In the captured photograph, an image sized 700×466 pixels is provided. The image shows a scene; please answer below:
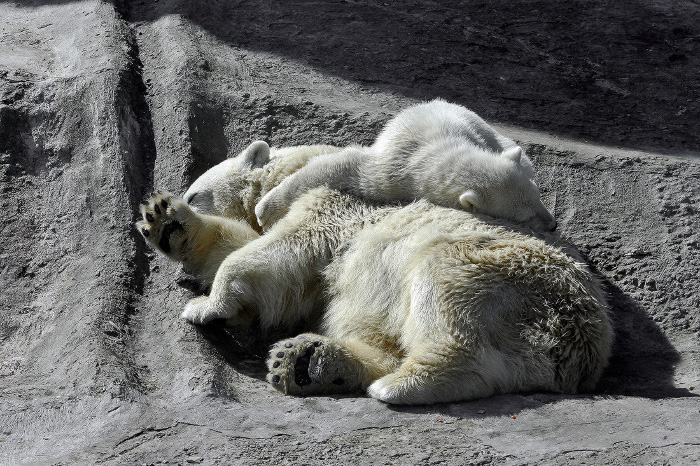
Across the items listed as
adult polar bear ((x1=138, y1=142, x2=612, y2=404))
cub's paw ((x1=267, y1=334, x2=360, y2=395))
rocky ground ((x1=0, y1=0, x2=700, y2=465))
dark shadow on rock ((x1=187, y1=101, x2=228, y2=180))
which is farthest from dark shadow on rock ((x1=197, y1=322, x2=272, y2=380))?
dark shadow on rock ((x1=187, y1=101, x2=228, y2=180))

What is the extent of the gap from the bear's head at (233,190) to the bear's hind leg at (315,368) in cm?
144

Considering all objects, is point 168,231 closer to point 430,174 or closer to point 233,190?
point 233,190

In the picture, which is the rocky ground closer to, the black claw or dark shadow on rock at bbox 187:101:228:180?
dark shadow on rock at bbox 187:101:228:180

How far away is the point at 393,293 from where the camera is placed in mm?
4449

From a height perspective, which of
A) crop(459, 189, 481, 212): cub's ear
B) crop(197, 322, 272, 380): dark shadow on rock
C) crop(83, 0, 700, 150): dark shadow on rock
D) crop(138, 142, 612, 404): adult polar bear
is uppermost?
crop(83, 0, 700, 150): dark shadow on rock

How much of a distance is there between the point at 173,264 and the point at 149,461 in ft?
6.77

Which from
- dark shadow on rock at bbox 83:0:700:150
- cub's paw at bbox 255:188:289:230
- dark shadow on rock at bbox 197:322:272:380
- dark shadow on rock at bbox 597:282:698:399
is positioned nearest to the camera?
dark shadow on rock at bbox 597:282:698:399

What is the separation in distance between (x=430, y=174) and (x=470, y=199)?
0.30m

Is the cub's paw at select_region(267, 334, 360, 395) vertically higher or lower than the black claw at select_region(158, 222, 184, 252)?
lower

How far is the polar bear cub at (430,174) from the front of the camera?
4.67m

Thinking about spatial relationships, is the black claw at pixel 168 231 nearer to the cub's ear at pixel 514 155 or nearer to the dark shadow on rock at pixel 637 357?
the cub's ear at pixel 514 155

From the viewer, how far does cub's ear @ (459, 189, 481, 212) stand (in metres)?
4.57

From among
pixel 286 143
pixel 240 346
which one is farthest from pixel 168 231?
pixel 286 143

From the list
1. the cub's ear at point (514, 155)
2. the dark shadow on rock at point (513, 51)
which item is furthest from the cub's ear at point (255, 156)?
the dark shadow on rock at point (513, 51)
